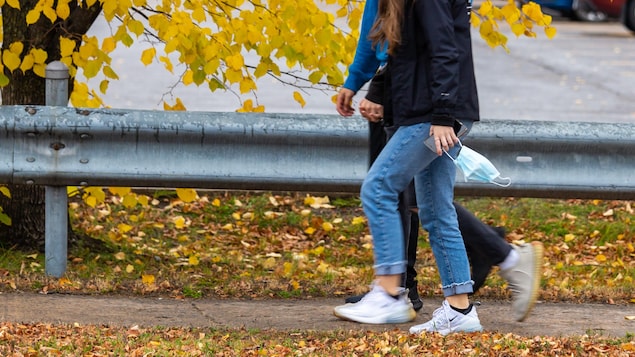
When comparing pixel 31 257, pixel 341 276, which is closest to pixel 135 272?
pixel 31 257

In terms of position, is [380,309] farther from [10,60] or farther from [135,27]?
[10,60]

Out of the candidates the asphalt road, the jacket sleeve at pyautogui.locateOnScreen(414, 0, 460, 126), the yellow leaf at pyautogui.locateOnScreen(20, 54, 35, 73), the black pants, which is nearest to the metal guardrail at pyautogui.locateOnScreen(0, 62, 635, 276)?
the yellow leaf at pyautogui.locateOnScreen(20, 54, 35, 73)

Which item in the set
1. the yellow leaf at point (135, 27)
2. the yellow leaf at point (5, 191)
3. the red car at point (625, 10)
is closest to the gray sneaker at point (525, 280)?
the yellow leaf at point (135, 27)

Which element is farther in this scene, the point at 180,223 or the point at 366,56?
the point at 180,223

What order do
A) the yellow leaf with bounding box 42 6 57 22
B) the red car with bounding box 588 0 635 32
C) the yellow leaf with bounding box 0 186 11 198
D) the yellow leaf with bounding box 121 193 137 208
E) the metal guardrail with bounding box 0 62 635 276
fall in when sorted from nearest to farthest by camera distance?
1. the yellow leaf with bounding box 42 6 57 22
2. the metal guardrail with bounding box 0 62 635 276
3. the yellow leaf with bounding box 0 186 11 198
4. the yellow leaf with bounding box 121 193 137 208
5. the red car with bounding box 588 0 635 32

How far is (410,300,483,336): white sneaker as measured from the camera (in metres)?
4.67

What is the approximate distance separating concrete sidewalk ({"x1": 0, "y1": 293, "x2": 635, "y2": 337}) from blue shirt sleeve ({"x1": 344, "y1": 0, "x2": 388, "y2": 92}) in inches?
40.5

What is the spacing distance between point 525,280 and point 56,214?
2.24 m

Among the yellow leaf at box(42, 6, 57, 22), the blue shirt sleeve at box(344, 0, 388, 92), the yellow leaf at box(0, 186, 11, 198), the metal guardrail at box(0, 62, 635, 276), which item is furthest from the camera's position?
the yellow leaf at box(0, 186, 11, 198)

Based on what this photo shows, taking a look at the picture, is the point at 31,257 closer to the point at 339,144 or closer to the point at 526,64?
the point at 339,144

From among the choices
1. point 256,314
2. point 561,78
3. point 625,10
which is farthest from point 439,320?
point 625,10

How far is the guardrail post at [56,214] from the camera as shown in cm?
549

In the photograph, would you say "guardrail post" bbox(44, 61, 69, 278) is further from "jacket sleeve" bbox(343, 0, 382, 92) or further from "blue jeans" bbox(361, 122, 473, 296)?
"blue jeans" bbox(361, 122, 473, 296)

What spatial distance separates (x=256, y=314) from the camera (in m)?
5.03
